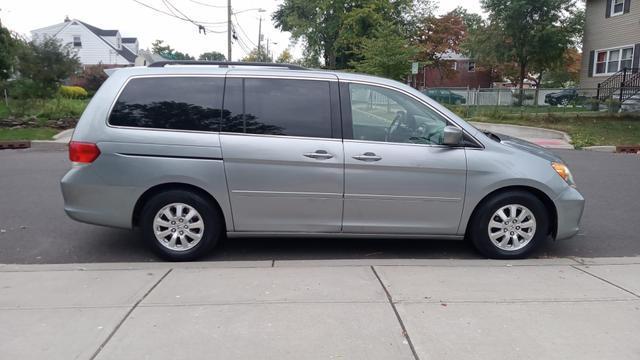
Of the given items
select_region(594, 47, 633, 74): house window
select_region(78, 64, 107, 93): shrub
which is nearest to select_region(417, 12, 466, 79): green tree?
select_region(594, 47, 633, 74): house window

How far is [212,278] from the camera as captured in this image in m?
4.32

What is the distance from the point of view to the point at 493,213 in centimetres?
491

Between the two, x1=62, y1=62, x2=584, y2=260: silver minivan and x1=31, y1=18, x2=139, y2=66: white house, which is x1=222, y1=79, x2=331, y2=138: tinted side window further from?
x1=31, y1=18, x2=139, y2=66: white house

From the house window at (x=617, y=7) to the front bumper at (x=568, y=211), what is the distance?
82.8 feet

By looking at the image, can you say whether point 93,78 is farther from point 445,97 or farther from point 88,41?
point 445,97

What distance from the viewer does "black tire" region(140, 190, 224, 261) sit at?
4809 mm

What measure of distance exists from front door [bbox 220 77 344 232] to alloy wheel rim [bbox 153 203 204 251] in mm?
381

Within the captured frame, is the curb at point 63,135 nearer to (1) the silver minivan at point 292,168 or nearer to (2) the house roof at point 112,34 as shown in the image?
(1) the silver minivan at point 292,168

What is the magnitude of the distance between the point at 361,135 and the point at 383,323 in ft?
6.55

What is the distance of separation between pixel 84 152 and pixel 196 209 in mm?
1166

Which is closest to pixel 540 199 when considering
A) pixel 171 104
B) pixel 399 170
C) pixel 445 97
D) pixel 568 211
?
pixel 568 211

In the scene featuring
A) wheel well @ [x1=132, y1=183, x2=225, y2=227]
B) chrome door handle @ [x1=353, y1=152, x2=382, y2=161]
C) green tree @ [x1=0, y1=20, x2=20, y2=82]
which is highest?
green tree @ [x1=0, y1=20, x2=20, y2=82]

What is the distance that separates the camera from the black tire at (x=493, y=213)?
4.89 metres

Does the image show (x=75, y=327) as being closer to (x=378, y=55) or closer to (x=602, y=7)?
(x=378, y=55)
